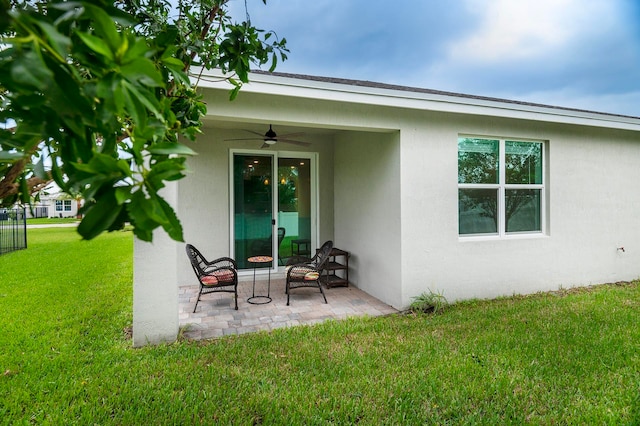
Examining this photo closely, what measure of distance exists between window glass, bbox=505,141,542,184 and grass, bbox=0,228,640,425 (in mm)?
2233

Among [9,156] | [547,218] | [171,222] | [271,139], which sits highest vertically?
[271,139]

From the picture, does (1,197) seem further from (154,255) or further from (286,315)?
(286,315)

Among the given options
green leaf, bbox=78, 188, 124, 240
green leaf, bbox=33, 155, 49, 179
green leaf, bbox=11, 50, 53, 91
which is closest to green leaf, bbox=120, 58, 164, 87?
green leaf, bbox=11, 50, 53, 91

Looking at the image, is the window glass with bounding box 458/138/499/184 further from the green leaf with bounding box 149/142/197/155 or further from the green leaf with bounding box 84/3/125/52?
the green leaf with bounding box 84/3/125/52

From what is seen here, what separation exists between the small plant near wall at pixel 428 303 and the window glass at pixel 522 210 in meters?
1.95

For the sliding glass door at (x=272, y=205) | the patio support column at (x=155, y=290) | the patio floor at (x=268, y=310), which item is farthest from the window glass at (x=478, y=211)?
the patio support column at (x=155, y=290)

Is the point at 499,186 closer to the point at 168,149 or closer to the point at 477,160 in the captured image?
the point at 477,160

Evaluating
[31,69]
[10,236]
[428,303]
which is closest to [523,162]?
[428,303]

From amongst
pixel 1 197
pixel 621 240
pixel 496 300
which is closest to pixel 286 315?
pixel 496 300

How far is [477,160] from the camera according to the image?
5742 millimetres

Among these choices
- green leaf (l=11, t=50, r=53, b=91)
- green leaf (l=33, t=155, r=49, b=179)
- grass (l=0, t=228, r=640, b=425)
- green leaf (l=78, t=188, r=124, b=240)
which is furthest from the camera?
grass (l=0, t=228, r=640, b=425)

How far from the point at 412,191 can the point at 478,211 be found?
143cm

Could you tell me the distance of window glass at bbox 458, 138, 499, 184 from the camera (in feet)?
18.5

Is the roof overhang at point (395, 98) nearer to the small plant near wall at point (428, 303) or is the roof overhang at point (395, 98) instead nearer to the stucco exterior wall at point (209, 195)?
the stucco exterior wall at point (209, 195)
